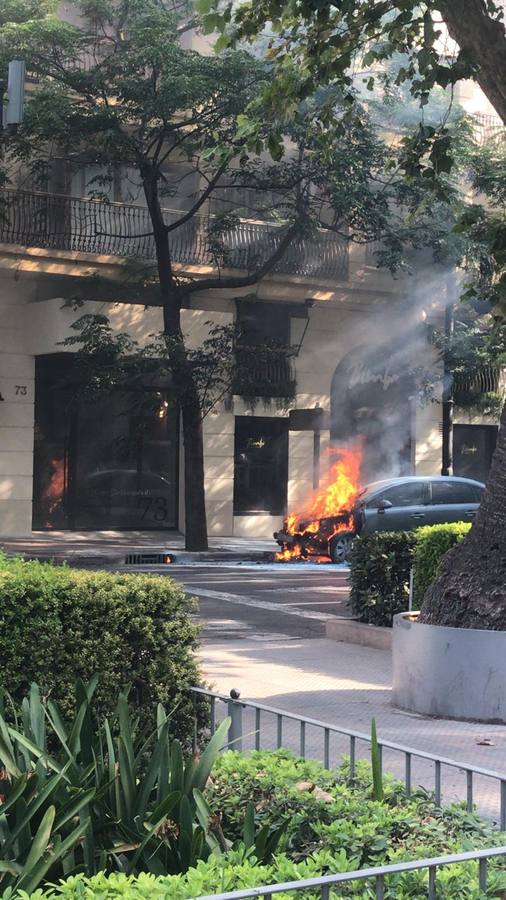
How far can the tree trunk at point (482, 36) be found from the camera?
996 cm

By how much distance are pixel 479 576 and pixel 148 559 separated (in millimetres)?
15385

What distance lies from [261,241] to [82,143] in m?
5.11

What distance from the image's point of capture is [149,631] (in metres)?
6.09

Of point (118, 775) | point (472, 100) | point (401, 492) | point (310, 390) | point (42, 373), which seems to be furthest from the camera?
point (472, 100)

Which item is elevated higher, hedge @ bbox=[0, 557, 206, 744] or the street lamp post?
the street lamp post

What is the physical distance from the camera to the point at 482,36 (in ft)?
32.7

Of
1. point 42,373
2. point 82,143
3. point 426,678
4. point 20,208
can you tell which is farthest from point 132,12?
point 426,678

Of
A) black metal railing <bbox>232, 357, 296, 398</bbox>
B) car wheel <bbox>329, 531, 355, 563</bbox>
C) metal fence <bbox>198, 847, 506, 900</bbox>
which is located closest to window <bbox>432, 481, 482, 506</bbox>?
car wheel <bbox>329, 531, 355, 563</bbox>

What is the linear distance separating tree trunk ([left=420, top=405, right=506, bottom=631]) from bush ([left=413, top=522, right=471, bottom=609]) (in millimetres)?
2885

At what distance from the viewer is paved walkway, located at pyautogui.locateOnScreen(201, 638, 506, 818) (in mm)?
7750

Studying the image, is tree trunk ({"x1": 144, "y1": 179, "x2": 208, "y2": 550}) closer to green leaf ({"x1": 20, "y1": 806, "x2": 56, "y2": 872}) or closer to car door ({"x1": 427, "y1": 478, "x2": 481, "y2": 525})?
car door ({"x1": 427, "y1": 478, "x2": 481, "y2": 525})

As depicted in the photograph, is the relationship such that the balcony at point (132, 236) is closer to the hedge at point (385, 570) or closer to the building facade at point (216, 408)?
the building facade at point (216, 408)

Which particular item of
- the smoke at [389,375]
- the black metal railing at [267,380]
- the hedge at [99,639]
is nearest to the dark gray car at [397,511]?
the black metal railing at [267,380]

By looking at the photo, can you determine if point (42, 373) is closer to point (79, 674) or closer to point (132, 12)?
→ point (132, 12)
